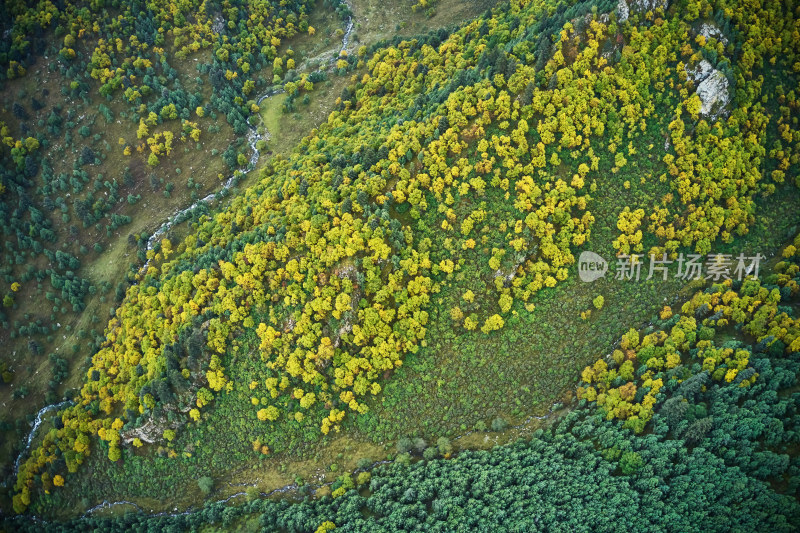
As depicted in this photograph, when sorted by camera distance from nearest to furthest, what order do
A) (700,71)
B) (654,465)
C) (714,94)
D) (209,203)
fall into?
1. (654,465)
2. (714,94)
3. (700,71)
4. (209,203)

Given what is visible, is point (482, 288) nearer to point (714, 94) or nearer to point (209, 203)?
point (714, 94)

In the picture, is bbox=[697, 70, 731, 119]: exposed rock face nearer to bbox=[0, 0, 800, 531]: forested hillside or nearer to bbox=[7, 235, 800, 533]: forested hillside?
bbox=[0, 0, 800, 531]: forested hillside

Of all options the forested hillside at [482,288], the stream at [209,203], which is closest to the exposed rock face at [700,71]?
the forested hillside at [482,288]

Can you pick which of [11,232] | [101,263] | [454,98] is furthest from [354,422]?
[11,232]

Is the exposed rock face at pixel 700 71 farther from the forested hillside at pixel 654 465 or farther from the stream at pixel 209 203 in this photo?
the stream at pixel 209 203

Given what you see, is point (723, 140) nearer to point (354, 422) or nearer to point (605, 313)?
point (605, 313)

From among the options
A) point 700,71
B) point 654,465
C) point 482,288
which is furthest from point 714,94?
point 654,465
